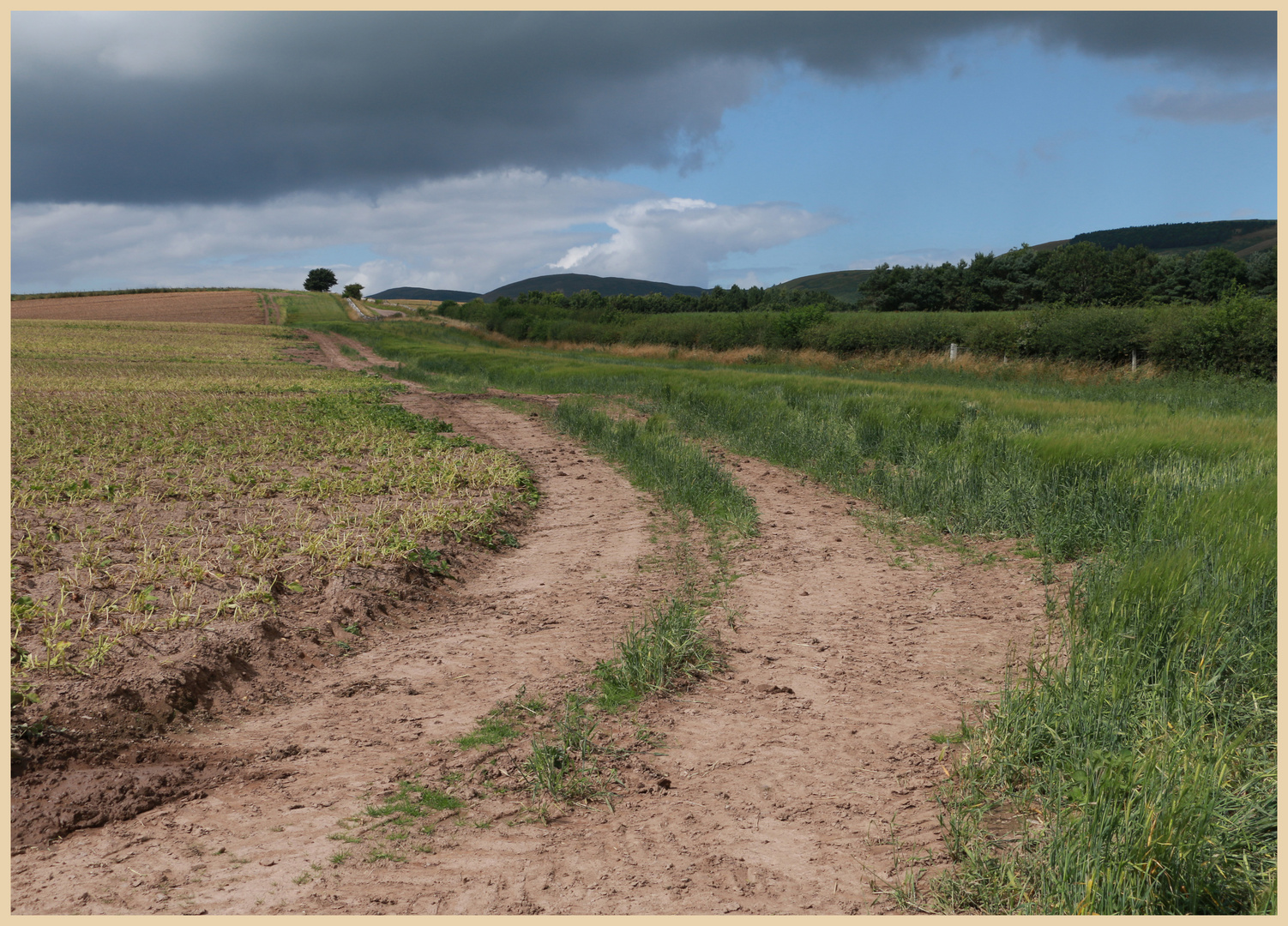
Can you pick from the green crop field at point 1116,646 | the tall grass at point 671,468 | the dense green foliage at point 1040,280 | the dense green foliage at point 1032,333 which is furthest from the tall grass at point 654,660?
the dense green foliage at point 1040,280

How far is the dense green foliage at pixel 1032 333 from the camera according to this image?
2388 centimetres

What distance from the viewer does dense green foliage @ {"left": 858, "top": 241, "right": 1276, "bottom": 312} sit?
6119 cm

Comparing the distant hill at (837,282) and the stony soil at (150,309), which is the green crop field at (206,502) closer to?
the stony soil at (150,309)

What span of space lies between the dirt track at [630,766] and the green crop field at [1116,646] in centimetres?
39

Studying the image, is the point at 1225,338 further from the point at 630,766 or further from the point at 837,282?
the point at 837,282

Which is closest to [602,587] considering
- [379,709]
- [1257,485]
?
[379,709]

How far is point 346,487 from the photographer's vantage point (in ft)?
32.8

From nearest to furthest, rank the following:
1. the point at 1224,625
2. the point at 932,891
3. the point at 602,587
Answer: the point at 932,891
the point at 1224,625
the point at 602,587

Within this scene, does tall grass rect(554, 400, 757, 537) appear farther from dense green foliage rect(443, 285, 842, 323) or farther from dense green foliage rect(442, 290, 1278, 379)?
dense green foliage rect(443, 285, 842, 323)

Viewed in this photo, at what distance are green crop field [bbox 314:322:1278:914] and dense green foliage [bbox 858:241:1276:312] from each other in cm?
5299

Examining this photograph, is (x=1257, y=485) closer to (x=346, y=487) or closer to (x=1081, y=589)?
(x=1081, y=589)

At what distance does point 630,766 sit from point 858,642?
2.28 m

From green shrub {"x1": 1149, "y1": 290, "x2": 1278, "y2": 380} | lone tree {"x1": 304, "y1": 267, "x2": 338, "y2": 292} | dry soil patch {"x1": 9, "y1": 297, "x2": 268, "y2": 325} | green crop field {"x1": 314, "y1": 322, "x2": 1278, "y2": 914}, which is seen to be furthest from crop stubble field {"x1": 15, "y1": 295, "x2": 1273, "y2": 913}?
lone tree {"x1": 304, "y1": 267, "x2": 338, "y2": 292}

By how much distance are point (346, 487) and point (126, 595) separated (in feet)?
13.6
